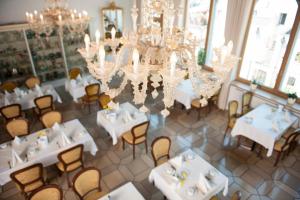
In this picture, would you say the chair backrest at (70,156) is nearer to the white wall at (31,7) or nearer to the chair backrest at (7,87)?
the chair backrest at (7,87)

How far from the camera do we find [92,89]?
739 cm

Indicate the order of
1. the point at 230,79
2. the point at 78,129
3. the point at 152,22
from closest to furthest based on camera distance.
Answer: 1. the point at 152,22
2. the point at 78,129
3. the point at 230,79

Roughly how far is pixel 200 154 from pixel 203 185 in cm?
205

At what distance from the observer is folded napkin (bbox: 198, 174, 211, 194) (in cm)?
395

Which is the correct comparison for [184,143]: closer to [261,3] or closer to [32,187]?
[32,187]

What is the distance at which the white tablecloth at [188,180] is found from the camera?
12.9 feet

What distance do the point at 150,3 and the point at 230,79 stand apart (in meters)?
5.42

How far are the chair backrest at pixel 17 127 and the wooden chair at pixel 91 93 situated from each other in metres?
2.13

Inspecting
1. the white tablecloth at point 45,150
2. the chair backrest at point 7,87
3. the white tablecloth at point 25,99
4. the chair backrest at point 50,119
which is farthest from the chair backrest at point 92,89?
the chair backrest at point 7,87

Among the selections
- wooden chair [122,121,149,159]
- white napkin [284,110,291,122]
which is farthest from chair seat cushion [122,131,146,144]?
white napkin [284,110,291,122]

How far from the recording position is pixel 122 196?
388cm

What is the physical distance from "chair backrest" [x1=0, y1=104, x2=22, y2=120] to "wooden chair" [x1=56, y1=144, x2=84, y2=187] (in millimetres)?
2426

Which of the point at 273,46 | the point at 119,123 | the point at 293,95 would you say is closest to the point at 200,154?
the point at 119,123

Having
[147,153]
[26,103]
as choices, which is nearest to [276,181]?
[147,153]
